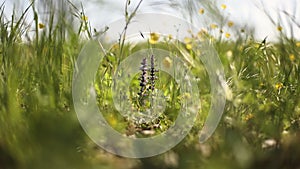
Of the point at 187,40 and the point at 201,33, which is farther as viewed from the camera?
the point at 187,40

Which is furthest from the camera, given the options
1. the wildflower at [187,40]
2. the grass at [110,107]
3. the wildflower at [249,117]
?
the wildflower at [187,40]

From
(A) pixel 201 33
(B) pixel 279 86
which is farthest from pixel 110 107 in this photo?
(B) pixel 279 86

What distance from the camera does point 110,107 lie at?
1.65m

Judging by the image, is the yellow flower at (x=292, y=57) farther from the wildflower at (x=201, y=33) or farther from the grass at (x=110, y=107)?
the wildflower at (x=201, y=33)

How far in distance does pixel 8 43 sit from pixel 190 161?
0.91 m

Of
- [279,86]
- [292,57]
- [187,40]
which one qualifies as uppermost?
[187,40]

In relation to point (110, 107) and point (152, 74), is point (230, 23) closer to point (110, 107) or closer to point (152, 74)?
point (152, 74)

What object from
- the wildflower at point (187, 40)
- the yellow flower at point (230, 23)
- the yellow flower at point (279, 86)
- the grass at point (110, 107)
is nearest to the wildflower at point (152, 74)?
the grass at point (110, 107)

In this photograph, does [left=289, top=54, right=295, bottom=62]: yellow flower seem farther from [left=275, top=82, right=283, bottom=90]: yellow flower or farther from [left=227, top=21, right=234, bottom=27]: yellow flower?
[left=227, top=21, right=234, bottom=27]: yellow flower

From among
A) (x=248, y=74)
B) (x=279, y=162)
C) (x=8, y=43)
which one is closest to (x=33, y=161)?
(x=279, y=162)

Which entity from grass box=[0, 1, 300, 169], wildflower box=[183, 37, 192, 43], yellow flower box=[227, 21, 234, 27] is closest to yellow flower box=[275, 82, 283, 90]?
grass box=[0, 1, 300, 169]

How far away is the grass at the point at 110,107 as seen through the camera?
896 mm

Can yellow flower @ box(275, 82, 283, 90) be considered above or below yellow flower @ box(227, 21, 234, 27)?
below

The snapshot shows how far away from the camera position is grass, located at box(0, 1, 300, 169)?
90cm
